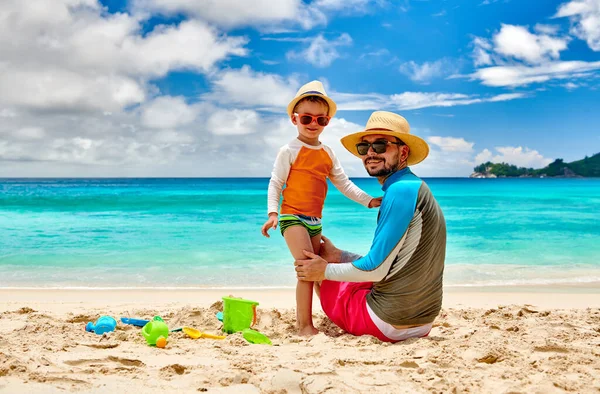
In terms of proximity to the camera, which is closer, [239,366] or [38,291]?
[239,366]

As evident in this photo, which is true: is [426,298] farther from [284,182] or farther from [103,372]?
[103,372]

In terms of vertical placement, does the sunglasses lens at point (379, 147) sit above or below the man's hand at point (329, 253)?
above

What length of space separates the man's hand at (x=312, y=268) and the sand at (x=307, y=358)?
1.43 ft

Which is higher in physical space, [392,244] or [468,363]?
[392,244]

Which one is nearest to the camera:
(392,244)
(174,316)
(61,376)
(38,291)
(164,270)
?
(61,376)

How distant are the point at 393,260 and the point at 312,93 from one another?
139 centimetres

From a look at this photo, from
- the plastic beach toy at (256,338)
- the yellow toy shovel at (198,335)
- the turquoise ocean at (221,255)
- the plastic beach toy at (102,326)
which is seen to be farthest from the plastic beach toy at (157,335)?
the turquoise ocean at (221,255)

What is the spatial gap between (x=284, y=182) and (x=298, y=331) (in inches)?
43.7

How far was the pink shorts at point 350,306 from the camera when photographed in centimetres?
334

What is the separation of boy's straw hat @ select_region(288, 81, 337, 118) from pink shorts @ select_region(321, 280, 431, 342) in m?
1.33

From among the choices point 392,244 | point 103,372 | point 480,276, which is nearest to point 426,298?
point 392,244

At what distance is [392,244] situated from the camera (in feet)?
9.77

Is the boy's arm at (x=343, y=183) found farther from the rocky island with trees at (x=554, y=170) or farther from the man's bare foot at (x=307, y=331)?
the rocky island with trees at (x=554, y=170)

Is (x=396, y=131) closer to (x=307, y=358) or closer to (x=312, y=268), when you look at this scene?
(x=312, y=268)
